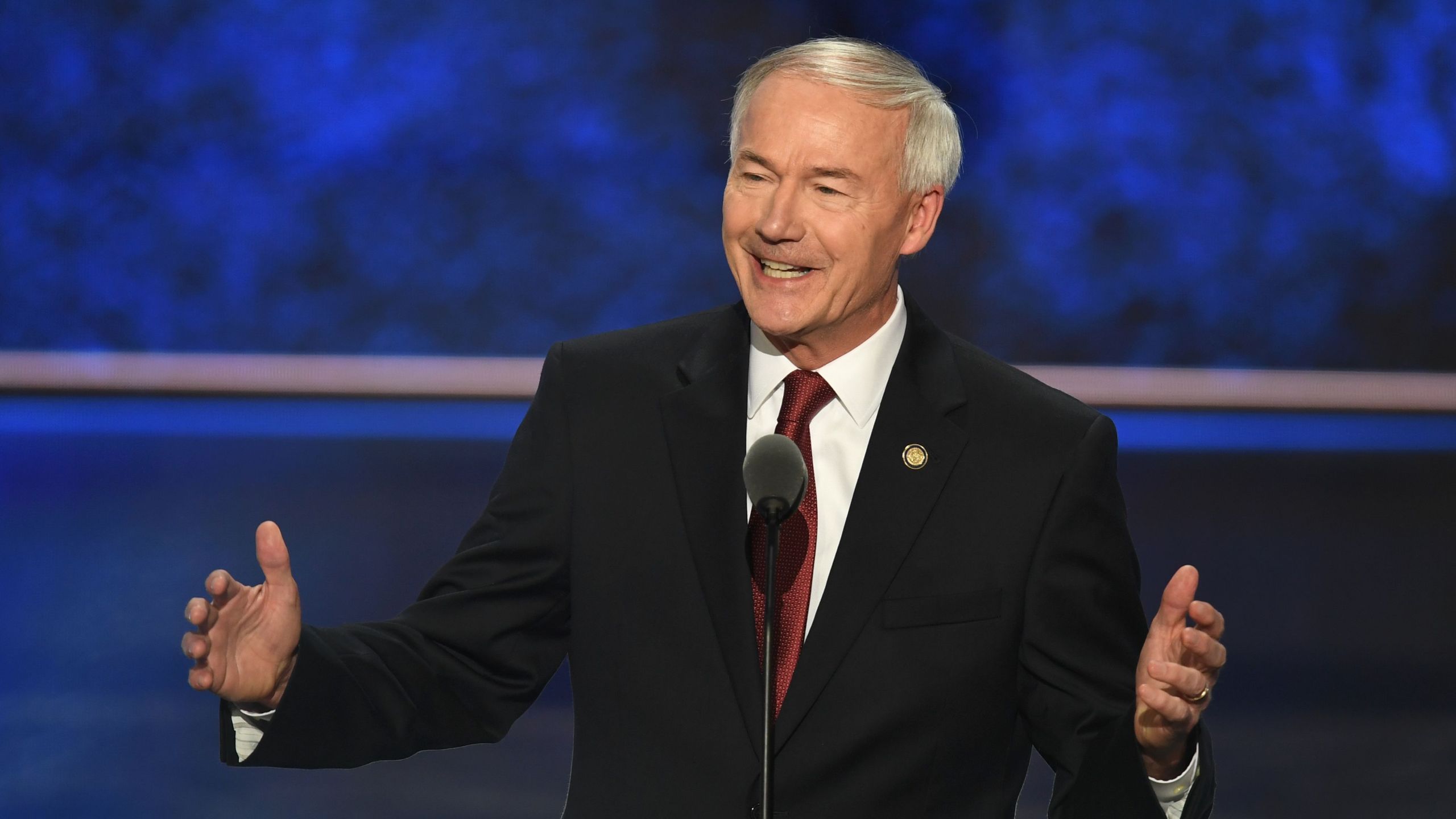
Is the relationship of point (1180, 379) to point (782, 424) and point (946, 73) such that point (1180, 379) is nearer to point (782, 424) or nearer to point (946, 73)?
point (946, 73)

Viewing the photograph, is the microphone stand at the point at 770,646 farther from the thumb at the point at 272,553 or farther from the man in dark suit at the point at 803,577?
the thumb at the point at 272,553

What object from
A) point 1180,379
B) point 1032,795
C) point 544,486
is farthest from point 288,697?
point 1180,379

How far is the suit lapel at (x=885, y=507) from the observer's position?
1.49 metres

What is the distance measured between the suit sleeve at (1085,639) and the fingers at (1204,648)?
145 mm

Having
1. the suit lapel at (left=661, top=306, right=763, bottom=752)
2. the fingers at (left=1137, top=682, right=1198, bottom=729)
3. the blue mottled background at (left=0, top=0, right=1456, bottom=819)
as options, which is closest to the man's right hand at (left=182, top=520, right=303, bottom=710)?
the suit lapel at (left=661, top=306, right=763, bottom=752)

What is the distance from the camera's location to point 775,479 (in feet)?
3.93

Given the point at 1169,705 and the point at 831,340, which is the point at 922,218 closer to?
the point at 831,340

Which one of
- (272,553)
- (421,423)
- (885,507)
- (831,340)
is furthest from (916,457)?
(421,423)

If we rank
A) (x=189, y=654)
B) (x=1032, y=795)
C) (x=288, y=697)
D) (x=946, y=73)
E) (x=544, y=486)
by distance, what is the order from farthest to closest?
(x=946, y=73) < (x=1032, y=795) < (x=544, y=486) < (x=288, y=697) < (x=189, y=654)

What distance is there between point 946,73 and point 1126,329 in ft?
4.73

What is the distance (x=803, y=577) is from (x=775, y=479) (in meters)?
0.36

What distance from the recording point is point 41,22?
7.18 metres

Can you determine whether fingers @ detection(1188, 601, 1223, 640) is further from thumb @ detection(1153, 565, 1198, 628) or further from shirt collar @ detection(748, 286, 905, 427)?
shirt collar @ detection(748, 286, 905, 427)

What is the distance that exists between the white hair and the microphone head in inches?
21.7
